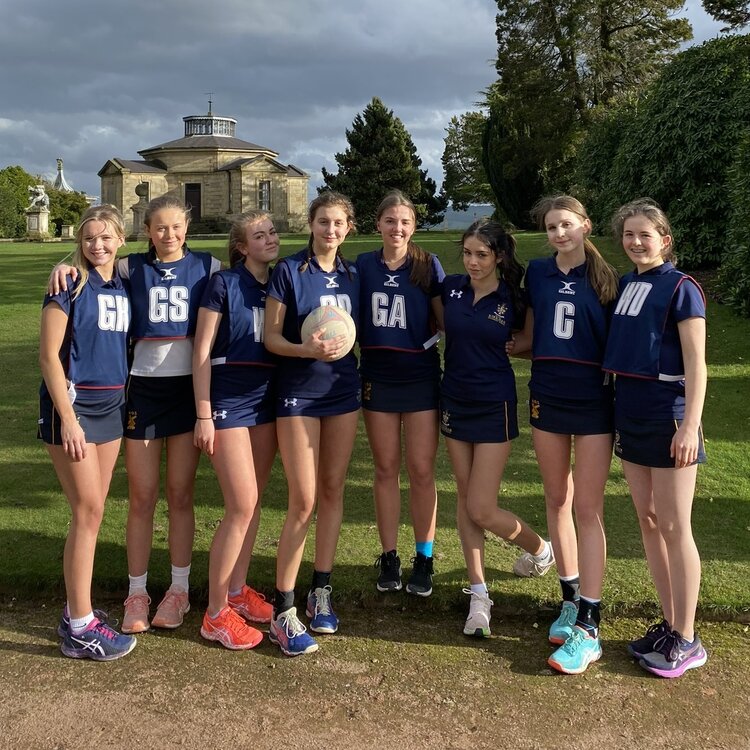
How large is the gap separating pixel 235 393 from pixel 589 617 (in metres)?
2.28

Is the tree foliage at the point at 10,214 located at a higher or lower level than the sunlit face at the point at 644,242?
higher

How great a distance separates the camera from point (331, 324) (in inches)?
156

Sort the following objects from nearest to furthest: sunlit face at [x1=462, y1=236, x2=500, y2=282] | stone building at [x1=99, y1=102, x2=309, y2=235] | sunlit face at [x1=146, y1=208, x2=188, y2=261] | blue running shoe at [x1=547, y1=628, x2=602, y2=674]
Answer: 1. blue running shoe at [x1=547, y1=628, x2=602, y2=674]
2. sunlit face at [x1=146, y1=208, x2=188, y2=261]
3. sunlit face at [x1=462, y1=236, x2=500, y2=282]
4. stone building at [x1=99, y1=102, x2=309, y2=235]

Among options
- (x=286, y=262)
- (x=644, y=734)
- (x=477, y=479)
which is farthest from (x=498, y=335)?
(x=644, y=734)

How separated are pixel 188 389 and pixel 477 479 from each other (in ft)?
5.66

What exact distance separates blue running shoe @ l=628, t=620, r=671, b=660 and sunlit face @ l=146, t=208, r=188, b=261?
131 inches

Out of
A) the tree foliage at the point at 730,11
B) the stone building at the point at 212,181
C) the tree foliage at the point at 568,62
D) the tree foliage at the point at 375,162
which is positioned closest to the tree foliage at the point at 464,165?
the tree foliage at the point at 375,162

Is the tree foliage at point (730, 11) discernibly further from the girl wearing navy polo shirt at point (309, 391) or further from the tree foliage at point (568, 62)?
the tree foliage at point (568, 62)

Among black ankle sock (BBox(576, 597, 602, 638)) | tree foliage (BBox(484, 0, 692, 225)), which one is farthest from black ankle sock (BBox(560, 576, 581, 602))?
tree foliage (BBox(484, 0, 692, 225))

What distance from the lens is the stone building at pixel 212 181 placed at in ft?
207

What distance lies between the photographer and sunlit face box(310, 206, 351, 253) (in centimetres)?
416

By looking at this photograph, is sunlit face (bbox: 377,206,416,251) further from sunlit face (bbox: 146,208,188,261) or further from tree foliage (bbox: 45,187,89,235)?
tree foliage (bbox: 45,187,89,235)

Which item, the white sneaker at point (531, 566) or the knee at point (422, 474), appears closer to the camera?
the knee at point (422, 474)

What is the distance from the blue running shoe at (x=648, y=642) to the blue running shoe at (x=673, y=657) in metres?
0.05
